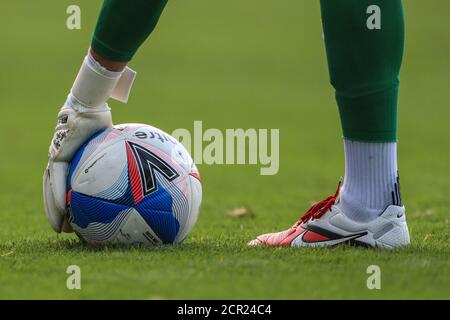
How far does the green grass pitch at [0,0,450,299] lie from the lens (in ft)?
Result: 13.6

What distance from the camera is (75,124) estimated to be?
506cm

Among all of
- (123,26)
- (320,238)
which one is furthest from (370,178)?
(123,26)

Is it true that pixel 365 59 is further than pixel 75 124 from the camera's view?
No

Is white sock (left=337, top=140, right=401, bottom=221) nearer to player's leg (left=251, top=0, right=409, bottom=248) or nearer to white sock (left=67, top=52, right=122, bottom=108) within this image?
player's leg (left=251, top=0, right=409, bottom=248)

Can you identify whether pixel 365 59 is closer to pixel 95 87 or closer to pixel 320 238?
pixel 320 238

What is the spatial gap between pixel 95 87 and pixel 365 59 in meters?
1.31

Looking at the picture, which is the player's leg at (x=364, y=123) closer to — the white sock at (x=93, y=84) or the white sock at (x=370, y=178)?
the white sock at (x=370, y=178)

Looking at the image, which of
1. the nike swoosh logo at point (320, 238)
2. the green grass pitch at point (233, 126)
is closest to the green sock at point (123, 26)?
the green grass pitch at point (233, 126)

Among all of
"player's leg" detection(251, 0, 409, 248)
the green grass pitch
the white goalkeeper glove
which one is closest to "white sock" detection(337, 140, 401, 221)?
"player's leg" detection(251, 0, 409, 248)

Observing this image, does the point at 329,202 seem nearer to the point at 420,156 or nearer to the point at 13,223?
the point at 13,223

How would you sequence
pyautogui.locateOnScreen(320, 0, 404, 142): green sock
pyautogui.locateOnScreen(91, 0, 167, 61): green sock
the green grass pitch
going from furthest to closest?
pyautogui.locateOnScreen(91, 0, 167, 61): green sock
pyautogui.locateOnScreen(320, 0, 404, 142): green sock
the green grass pitch
